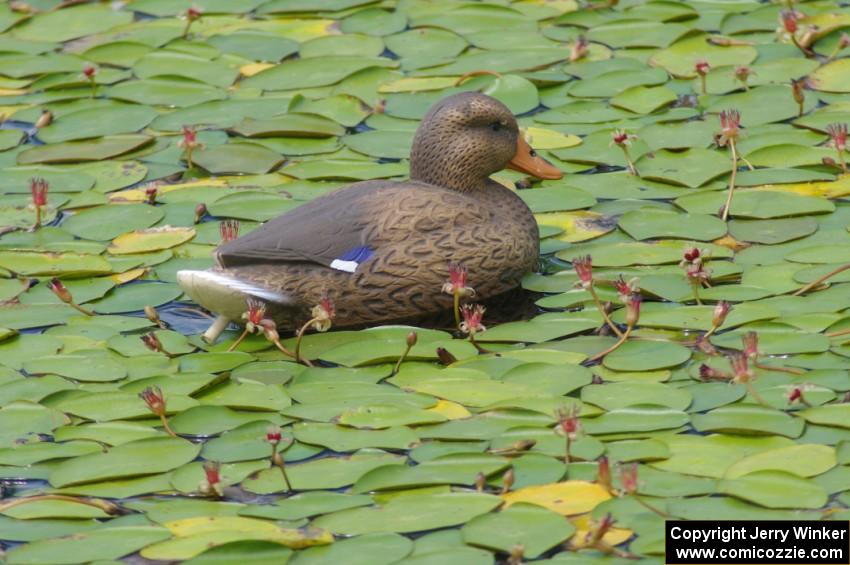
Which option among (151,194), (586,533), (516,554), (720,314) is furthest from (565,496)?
(151,194)

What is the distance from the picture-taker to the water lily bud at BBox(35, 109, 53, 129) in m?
7.88

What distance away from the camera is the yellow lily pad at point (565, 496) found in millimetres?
4645

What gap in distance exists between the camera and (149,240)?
22.2 ft

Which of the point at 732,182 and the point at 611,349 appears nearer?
the point at 611,349

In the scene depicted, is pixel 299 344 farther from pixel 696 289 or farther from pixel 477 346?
pixel 696 289

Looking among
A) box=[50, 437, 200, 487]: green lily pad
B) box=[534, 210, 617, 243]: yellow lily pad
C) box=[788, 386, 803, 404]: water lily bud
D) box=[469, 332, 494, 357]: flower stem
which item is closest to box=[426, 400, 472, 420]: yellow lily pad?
box=[469, 332, 494, 357]: flower stem

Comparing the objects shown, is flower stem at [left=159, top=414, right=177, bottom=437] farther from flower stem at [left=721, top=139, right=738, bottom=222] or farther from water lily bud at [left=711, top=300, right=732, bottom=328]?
flower stem at [left=721, top=139, right=738, bottom=222]

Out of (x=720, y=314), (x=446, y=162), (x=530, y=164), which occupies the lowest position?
(x=720, y=314)

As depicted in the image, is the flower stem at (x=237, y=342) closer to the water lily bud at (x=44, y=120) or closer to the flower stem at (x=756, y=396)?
the flower stem at (x=756, y=396)

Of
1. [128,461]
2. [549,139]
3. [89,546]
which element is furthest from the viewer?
[549,139]

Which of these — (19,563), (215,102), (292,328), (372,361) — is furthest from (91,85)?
(19,563)

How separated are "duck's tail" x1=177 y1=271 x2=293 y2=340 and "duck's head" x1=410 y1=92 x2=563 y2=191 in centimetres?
86

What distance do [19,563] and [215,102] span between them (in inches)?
151

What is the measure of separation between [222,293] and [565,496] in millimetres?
1681
